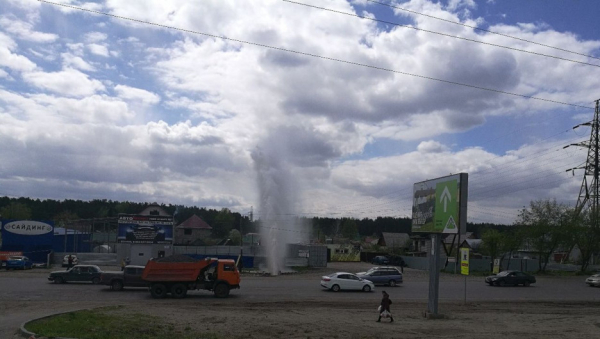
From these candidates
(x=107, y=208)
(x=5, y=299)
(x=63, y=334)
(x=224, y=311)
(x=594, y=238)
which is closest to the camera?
(x=63, y=334)

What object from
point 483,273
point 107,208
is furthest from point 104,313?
point 107,208

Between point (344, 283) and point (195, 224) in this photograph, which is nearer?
point (344, 283)

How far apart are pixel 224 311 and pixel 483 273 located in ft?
163

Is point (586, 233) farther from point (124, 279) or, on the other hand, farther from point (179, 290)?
point (124, 279)

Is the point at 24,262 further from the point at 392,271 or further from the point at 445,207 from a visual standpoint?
the point at 445,207

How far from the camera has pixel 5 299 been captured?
92.2 ft

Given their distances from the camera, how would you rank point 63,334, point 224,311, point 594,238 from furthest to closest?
point 594,238, point 224,311, point 63,334

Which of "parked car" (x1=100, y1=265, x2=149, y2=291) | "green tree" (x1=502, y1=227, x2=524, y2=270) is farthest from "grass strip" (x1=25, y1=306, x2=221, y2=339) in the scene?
"green tree" (x1=502, y1=227, x2=524, y2=270)

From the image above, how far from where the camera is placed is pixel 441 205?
88.0 feet

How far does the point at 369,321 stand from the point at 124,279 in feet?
61.6

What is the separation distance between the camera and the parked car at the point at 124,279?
35.3m

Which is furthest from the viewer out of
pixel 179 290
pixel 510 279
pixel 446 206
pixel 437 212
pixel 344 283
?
pixel 510 279

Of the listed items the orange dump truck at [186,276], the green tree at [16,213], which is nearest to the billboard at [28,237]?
the orange dump truck at [186,276]

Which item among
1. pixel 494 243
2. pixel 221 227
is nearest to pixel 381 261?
pixel 494 243
